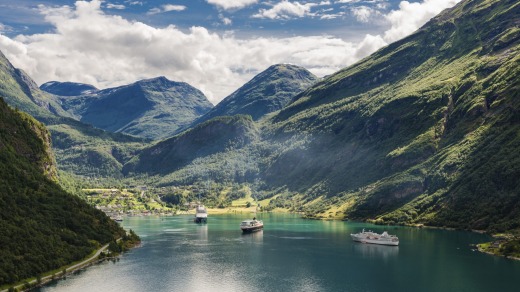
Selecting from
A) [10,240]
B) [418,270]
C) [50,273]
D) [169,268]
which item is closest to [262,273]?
[169,268]

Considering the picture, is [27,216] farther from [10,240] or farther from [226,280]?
[226,280]

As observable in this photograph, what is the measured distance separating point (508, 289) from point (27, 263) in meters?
149

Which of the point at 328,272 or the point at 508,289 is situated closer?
the point at 508,289

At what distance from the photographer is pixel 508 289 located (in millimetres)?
158625

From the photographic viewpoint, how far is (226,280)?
179 metres

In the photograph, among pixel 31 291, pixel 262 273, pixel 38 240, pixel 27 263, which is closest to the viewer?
pixel 31 291

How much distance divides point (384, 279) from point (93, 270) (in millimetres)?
101665

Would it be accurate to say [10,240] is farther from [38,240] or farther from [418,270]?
[418,270]

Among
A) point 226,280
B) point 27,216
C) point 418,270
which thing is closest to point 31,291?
point 27,216

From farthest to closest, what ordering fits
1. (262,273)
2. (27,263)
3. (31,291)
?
(262,273) < (27,263) < (31,291)

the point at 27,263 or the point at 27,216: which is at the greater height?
the point at 27,216

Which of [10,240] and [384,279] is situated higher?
[10,240]

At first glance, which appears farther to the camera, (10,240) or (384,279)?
(384,279)

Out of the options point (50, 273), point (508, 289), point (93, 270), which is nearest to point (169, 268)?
point (93, 270)
